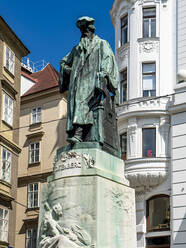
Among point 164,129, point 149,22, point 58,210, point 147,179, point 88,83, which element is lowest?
point 58,210

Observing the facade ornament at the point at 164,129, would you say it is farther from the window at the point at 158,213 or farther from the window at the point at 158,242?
the window at the point at 158,242

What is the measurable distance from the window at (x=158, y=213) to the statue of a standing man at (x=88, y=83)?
16223 millimetres

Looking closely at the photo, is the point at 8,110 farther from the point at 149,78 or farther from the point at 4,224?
the point at 149,78

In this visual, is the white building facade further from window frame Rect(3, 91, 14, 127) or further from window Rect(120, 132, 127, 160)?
window frame Rect(3, 91, 14, 127)

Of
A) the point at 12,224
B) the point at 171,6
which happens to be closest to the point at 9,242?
the point at 12,224

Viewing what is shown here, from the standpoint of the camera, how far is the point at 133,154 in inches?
1043

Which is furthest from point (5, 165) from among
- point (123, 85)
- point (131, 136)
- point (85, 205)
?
point (85, 205)

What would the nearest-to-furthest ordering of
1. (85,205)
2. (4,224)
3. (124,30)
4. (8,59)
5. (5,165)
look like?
(85,205)
(124,30)
(4,224)
(5,165)
(8,59)

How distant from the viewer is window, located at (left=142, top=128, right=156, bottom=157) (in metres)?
26.4

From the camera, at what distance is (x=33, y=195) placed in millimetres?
39750

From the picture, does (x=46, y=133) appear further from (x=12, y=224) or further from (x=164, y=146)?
(x=164, y=146)

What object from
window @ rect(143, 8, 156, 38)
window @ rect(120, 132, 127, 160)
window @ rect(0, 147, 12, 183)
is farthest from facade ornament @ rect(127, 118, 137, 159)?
window @ rect(0, 147, 12, 183)

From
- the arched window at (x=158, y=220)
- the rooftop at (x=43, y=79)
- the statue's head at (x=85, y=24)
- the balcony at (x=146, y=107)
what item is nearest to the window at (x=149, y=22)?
the balcony at (x=146, y=107)

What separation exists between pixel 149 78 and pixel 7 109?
913 cm
